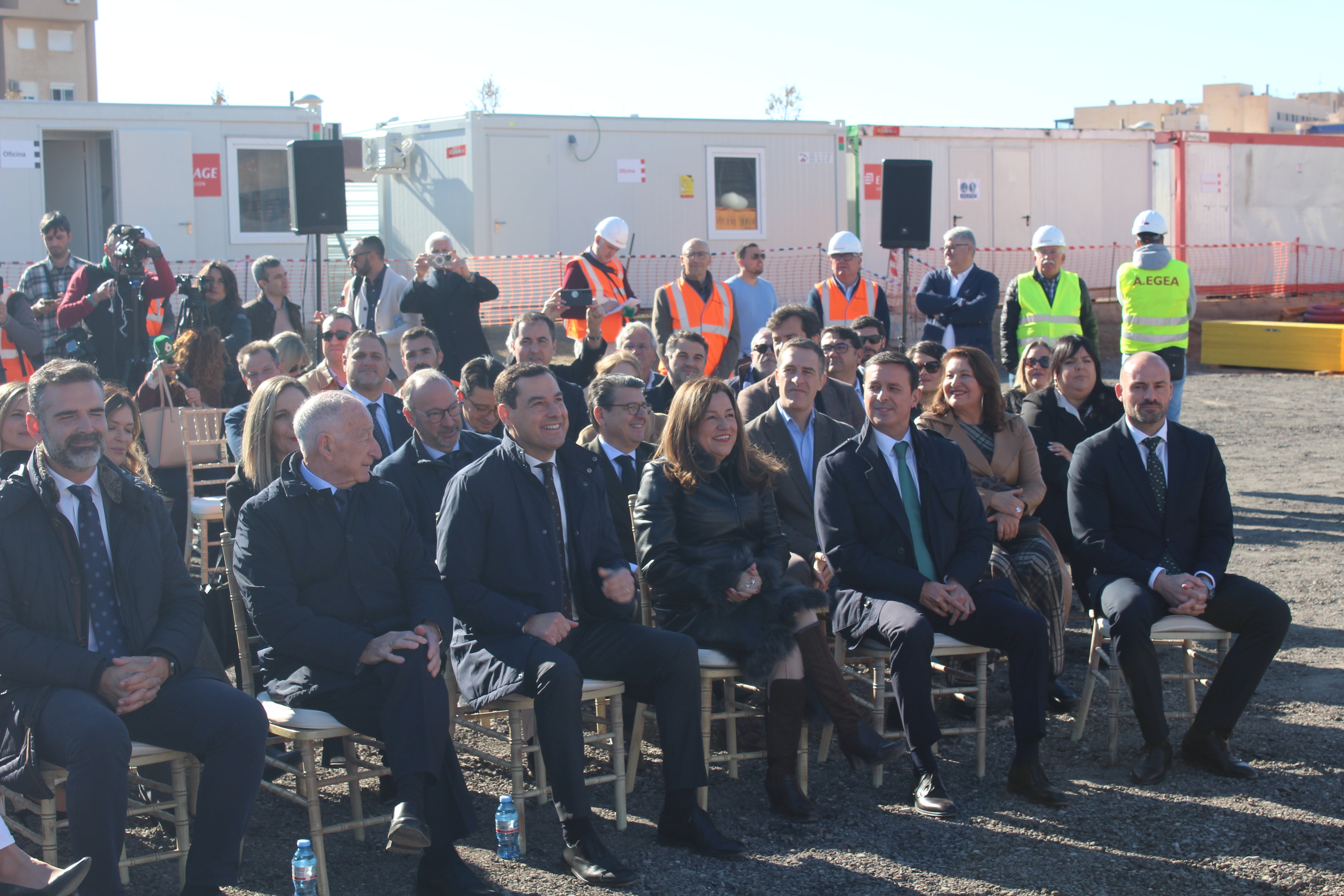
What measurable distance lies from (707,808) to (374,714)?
1.14 metres

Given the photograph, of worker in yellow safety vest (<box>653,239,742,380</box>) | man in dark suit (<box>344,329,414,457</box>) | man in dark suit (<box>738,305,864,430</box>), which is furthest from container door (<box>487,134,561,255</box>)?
man in dark suit (<box>344,329,414,457</box>)

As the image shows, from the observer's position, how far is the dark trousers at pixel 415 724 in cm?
338

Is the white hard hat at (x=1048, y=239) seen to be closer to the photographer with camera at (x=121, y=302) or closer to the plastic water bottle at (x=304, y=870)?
the photographer with camera at (x=121, y=302)

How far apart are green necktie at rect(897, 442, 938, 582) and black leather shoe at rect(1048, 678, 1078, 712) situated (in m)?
0.88

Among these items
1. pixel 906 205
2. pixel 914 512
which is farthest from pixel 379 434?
pixel 906 205

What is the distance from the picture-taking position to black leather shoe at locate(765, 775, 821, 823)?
3889 mm

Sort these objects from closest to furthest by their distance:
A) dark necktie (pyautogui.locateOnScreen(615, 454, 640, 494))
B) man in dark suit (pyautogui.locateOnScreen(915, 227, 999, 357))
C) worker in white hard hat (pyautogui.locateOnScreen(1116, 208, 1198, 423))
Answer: dark necktie (pyautogui.locateOnScreen(615, 454, 640, 494)) → man in dark suit (pyautogui.locateOnScreen(915, 227, 999, 357)) → worker in white hard hat (pyautogui.locateOnScreen(1116, 208, 1198, 423))

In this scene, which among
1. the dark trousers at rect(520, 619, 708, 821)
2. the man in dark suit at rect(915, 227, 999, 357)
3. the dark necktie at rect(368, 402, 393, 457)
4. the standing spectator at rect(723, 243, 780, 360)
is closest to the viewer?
the dark trousers at rect(520, 619, 708, 821)

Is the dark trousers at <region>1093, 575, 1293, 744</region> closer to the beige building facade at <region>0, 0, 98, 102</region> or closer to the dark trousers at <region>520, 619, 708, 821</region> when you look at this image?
the dark trousers at <region>520, 619, 708, 821</region>

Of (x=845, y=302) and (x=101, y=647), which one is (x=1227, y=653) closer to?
(x=101, y=647)

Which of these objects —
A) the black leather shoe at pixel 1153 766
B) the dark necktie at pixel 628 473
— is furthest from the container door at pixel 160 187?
the black leather shoe at pixel 1153 766

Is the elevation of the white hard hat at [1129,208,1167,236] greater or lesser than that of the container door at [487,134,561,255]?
lesser

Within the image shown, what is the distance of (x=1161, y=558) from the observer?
4.50 m

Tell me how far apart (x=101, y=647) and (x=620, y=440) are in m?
1.94
